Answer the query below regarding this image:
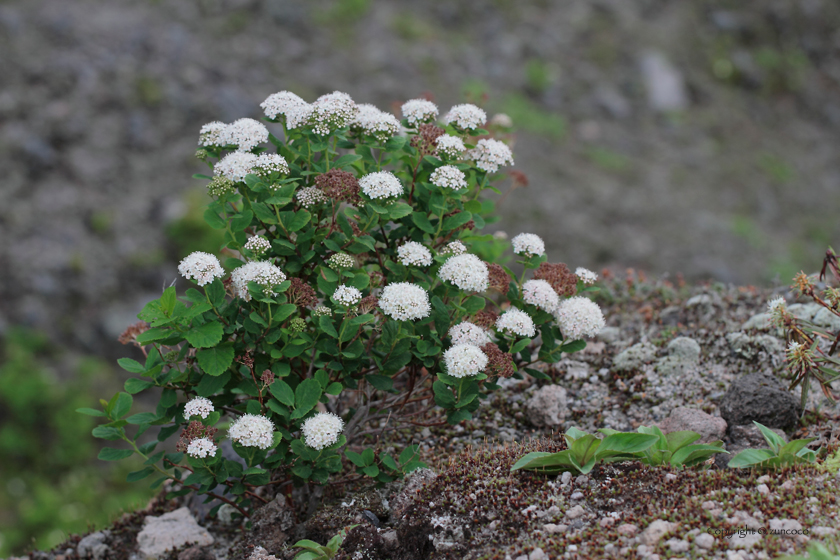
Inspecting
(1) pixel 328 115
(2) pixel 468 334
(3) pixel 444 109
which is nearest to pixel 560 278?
(2) pixel 468 334

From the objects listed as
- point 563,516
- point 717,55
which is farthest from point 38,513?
point 717,55

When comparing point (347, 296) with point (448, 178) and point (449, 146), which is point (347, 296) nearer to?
point (448, 178)

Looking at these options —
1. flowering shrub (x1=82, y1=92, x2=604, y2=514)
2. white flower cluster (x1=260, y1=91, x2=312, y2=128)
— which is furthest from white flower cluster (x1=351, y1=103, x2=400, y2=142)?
white flower cluster (x1=260, y1=91, x2=312, y2=128)

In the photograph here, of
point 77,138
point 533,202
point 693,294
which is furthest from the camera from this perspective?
point 533,202

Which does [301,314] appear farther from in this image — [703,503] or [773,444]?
[773,444]

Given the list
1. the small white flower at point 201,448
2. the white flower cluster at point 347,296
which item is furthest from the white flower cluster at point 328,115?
the small white flower at point 201,448

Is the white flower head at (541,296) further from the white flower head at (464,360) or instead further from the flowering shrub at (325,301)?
the white flower head at (464,360)
